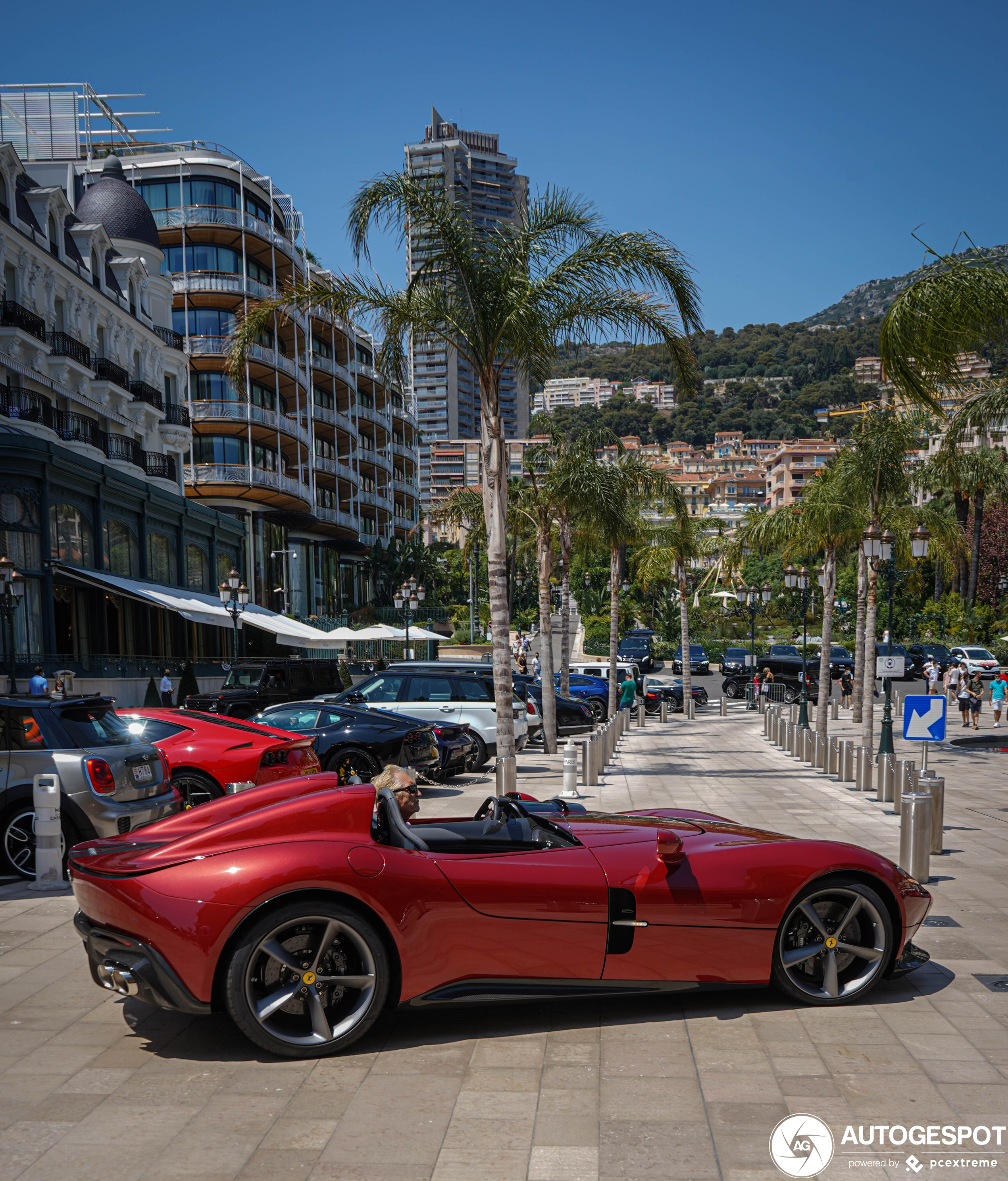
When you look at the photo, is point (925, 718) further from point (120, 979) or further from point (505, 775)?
point (120, 979)

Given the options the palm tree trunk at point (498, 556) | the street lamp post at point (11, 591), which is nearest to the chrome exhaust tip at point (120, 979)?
the palm tree trunk at point (498, 556)

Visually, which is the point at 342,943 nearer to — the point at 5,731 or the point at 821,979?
the point at 821,979

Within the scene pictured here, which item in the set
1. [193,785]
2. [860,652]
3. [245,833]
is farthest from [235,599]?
[245,833]

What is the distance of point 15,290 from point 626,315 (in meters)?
22.8

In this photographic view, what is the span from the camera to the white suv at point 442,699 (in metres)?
16.8

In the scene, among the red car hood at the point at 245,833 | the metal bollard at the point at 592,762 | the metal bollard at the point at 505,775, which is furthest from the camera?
the metal bollard at the point at 592,762

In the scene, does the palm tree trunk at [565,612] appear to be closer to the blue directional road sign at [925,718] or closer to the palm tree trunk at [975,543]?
the blue directional road sign at [925,718]

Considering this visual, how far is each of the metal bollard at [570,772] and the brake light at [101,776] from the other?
19.6 ft

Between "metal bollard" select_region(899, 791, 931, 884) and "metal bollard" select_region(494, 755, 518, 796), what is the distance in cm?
470

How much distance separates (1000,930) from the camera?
6688 millimetres

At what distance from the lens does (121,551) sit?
104ft

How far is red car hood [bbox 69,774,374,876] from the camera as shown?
4.60 metres

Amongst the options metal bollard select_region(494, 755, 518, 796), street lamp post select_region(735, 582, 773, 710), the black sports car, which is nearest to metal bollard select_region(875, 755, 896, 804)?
metal bollard select_region(494, 755, 518, 796)

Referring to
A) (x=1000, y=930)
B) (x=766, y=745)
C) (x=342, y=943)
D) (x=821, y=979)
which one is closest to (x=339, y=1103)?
(x=342, y=943)
